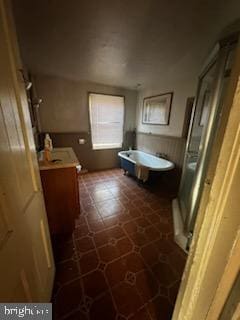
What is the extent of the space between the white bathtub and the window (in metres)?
0.69

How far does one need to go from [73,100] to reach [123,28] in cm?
228

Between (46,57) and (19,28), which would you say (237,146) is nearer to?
(19,28)

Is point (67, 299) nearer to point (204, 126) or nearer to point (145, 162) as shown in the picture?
point (204, 126)

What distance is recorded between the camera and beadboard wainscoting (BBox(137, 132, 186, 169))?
2828 millimetres

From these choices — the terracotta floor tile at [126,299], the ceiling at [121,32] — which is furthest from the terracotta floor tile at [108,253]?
the ceiling at [121,32]

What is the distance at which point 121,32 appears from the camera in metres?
1.44

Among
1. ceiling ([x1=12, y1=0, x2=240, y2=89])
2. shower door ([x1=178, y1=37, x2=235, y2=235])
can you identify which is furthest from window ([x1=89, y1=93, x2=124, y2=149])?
shower door ([x1=178, y1=37, x2=235, y2=235])

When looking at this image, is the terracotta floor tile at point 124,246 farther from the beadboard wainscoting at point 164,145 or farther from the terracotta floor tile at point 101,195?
the beadboard wainscoting at point 164,145

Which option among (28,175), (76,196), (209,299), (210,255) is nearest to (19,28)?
(28,175)

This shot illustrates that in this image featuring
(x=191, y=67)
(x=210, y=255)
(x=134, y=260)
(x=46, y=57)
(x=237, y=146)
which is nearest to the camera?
(x=237, y=146)

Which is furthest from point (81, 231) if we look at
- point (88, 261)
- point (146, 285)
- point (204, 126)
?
point (204, 126)

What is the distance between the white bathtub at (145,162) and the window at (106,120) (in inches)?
27.1

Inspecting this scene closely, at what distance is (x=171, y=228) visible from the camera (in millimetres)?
1937

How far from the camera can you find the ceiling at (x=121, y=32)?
1105mm
